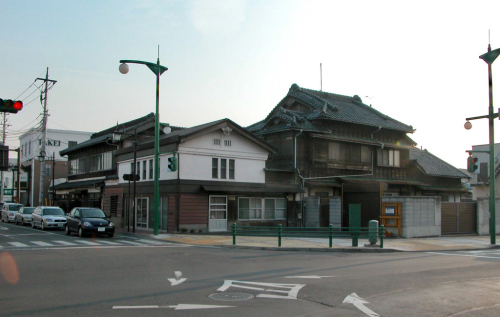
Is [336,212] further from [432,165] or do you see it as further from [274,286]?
[432,165]

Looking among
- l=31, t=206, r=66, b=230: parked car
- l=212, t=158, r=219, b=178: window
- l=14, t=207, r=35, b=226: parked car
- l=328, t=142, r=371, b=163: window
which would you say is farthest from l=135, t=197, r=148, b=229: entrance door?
l=328, t=142, r=371, b=163: window

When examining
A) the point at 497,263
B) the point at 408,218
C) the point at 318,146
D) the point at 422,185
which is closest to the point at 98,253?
the point at 497,263

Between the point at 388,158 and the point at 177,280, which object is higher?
the point at 388,158

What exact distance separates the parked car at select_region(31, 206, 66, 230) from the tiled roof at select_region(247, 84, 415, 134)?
16.2 metres

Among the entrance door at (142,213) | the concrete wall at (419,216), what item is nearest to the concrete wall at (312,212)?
the concrete wall at (419,216)

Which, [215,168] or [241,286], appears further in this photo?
[215,168]

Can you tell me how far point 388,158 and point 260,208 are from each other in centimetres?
1474

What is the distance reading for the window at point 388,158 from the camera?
1537 inches

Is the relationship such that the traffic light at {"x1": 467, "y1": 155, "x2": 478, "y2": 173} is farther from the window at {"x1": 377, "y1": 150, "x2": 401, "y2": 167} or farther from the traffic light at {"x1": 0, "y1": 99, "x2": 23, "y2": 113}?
the traffic light at {"x1": 0, "y1": 99, "x2": 23, "y2": 113}

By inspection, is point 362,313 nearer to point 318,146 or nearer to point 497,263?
point 497,263

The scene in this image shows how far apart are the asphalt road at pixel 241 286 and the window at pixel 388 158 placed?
77.0 feet

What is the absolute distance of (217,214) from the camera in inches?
1135

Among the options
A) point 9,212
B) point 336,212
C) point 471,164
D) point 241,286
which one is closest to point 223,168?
point 336,212

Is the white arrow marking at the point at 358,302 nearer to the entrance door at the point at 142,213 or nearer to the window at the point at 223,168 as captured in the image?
the window at the point at 223,168
